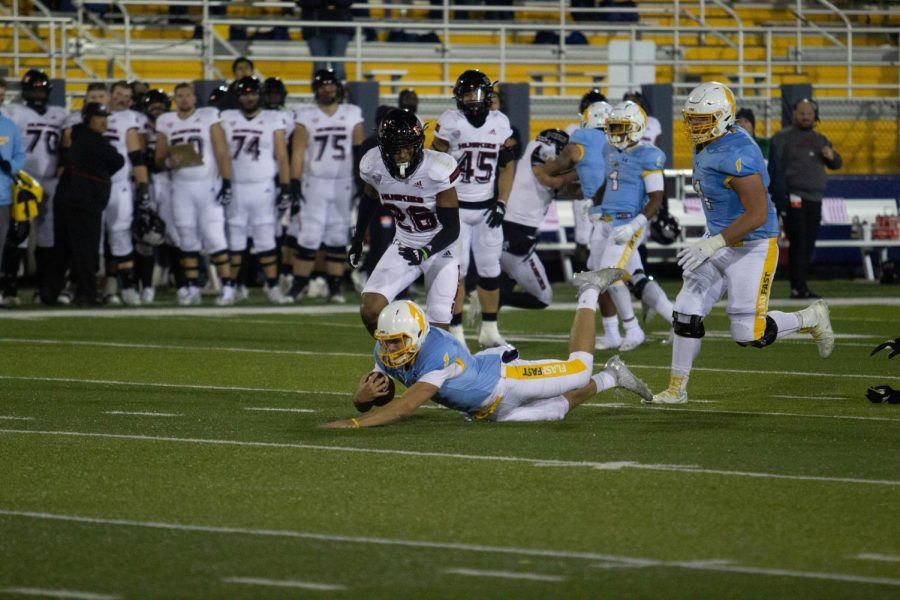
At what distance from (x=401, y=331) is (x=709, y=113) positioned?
2265 mm

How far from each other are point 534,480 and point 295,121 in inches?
404

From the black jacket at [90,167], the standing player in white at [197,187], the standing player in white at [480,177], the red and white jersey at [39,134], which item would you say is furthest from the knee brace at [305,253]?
the standing player in white at [480,177]

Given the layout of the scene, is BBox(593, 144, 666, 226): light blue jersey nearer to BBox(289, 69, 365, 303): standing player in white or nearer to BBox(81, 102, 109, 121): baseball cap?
BBox(289, 69, 365, 303): standing player in white

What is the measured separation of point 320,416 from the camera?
8.69 meters

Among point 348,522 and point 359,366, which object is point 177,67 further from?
point 348,522

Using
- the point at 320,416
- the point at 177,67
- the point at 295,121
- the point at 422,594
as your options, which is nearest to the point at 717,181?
the point at 320,416

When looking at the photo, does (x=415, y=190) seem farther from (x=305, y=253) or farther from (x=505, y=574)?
(x=305, y=253)

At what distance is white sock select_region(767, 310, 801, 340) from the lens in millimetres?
9227

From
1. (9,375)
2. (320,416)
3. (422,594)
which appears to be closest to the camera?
(422,594)

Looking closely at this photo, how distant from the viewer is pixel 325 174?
1656 centimetres

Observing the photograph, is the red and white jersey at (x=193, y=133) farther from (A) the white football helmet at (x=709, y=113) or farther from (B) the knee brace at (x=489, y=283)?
(A) the white football helmet at (x=709, y=113)

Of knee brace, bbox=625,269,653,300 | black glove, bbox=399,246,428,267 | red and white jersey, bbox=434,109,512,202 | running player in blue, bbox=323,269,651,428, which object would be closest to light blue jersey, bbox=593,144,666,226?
knee brace, bbox=625,269,653,300

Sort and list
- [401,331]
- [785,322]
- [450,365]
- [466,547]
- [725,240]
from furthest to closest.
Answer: [785,322], [725,240], [450,365], [401,331], [466,547]

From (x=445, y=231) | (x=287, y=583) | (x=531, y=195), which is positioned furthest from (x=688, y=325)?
(x=287, y=583)
